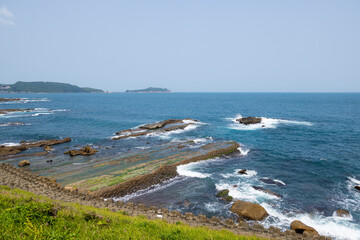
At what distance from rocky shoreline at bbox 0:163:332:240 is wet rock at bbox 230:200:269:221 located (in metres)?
1.32

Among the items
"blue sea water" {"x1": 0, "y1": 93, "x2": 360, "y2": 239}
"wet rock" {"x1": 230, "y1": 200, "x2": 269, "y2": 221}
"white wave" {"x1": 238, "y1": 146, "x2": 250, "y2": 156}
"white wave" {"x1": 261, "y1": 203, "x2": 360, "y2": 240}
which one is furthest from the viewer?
"white wave" {"x1": 238, "y1": 146, "x2": 250, "y2": 156}

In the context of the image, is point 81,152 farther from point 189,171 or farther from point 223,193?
point 223,193

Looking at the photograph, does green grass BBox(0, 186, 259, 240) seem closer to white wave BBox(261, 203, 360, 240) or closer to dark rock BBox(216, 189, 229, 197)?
white wave BBox(261, 203, 360, 240)

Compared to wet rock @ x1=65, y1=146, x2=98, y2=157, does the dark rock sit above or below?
below

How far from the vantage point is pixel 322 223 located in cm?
1950

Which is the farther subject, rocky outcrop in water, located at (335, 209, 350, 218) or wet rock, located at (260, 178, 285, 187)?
wet rock, located at (260, 178, 285, 187)

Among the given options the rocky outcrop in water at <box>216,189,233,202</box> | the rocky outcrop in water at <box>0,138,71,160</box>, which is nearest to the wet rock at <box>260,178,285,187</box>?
the rocky outcrop in water at <box>216,189,233,202</box>

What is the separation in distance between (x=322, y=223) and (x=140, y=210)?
60.8 feet

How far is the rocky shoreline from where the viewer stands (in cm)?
1631

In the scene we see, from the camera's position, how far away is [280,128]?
66000 millimetres

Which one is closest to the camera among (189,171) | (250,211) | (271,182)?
(250,211)

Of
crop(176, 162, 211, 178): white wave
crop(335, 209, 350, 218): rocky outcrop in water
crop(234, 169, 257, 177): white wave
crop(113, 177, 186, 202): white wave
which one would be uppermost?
crop(335, 209, 350, 218): rocky outcrop in water

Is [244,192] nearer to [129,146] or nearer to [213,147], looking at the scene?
[213,147]

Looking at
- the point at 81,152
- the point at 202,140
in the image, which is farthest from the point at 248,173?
the point at 81,152
